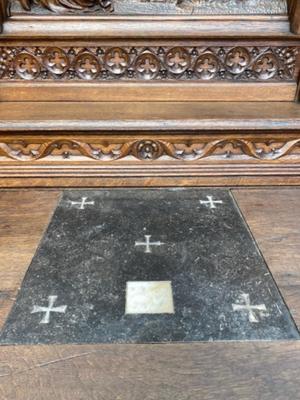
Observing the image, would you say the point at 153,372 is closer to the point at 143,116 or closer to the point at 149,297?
the point at 149,297

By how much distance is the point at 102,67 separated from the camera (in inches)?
43.9

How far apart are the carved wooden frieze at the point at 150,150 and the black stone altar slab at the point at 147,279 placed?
138 millimetres

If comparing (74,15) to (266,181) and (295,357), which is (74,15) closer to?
(266,181)

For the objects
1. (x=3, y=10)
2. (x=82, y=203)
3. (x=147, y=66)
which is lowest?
(x=82, y=203)

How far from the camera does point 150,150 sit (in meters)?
1.00

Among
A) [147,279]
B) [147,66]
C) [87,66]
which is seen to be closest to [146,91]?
[147,66]

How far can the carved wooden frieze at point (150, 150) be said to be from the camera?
0.99 meters

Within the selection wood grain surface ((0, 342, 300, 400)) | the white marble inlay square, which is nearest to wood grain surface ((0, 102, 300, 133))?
the white marble inlay square

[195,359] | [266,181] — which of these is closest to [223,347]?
[195,359]

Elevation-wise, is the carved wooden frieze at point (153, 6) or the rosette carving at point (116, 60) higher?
the carved wooden frieze at point (153, 6)

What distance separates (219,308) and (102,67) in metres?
0.80

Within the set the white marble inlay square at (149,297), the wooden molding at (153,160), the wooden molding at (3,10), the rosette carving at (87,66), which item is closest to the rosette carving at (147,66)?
the rosette carving at (87,66)

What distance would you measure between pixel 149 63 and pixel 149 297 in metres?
0.74

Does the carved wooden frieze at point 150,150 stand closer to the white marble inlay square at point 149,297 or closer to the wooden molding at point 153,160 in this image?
the wooden molding at point 153,160
